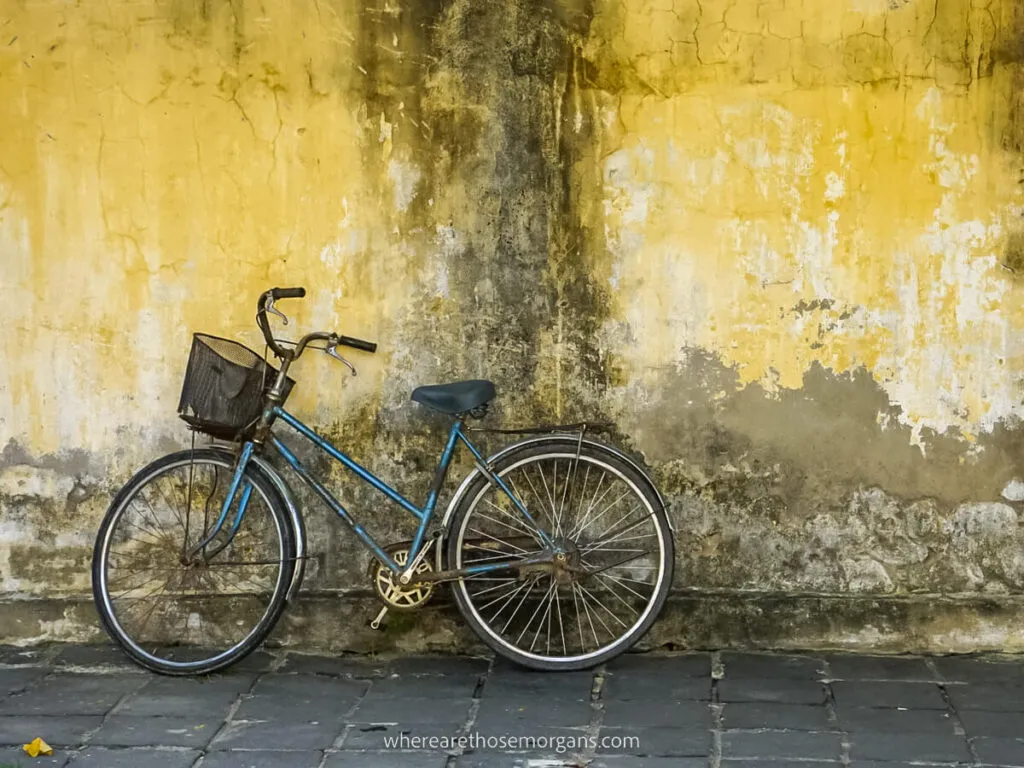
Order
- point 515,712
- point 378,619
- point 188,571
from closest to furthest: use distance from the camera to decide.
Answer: point 515,712, point 378,619, point 188,571

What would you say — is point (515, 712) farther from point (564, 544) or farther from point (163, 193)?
point (163, 193)

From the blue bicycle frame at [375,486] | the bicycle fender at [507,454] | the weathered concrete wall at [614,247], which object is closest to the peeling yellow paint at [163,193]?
the weathered concrete wall at [614,247]

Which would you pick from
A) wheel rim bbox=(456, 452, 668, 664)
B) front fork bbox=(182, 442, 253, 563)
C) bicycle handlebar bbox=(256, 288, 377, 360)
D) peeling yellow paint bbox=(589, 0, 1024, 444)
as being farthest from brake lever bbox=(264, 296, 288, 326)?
peeling yellow paint bbox=(589, 0, 1024, 444)

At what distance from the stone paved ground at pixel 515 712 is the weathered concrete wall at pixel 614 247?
310mm

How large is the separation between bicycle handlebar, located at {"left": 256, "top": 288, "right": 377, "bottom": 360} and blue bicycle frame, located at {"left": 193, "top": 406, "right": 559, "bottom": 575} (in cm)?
26

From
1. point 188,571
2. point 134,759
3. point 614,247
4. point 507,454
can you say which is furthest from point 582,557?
point 134,759

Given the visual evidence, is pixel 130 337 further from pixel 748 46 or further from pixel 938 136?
pixel 938 136

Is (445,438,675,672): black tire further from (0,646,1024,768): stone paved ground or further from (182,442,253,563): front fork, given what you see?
(182,442,253,563): front fork

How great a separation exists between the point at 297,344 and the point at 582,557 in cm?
161

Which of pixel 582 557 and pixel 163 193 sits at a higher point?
pixel 163 193

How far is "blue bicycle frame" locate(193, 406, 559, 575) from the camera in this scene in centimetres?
520

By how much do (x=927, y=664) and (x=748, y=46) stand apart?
9.34 ft

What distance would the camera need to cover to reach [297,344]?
17.1ft

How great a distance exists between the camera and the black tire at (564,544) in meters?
5.21
